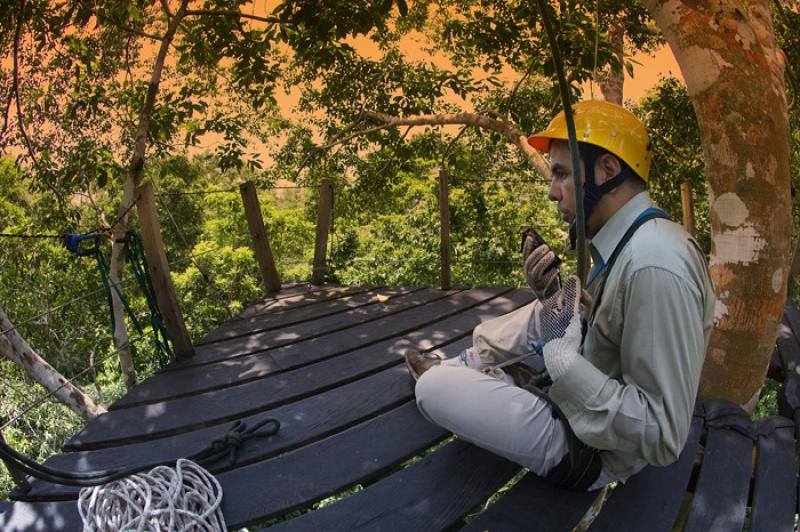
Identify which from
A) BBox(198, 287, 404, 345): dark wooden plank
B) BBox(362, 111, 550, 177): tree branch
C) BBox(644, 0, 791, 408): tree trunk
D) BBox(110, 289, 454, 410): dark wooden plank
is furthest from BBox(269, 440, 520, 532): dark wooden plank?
BBox(362, 111, 550, 177): tree branch

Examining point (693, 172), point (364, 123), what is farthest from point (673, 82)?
point (364, 123)

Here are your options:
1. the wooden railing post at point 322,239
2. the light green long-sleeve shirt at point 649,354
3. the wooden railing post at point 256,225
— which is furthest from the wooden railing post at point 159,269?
the light green long-sleeve shirt at point 649,354

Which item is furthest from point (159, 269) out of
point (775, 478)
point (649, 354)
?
point (775, 478)

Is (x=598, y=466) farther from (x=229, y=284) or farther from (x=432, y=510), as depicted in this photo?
(x=229, y=284)

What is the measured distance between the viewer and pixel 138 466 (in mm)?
1567

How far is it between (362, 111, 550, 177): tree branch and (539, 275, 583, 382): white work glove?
5.63 meters

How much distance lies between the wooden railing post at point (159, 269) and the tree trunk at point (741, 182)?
2.55 m

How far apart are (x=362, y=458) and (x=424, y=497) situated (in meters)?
0.30

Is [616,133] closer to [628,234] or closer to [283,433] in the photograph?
[628,234]

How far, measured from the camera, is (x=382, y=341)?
2977mm

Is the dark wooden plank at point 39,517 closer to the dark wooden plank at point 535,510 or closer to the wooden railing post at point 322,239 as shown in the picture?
the dark wooden plank at point 535,510

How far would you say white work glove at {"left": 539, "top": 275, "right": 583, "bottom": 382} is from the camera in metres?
1.28

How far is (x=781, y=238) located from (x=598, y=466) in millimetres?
1634

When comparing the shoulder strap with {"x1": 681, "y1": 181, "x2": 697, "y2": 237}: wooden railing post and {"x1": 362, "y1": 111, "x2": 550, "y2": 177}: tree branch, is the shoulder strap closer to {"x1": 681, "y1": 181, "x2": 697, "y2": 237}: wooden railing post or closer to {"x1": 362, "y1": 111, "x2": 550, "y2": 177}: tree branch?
{"x1": 681, "y1": 181, "x2": 697, "y2": 237}: wooden railing post
